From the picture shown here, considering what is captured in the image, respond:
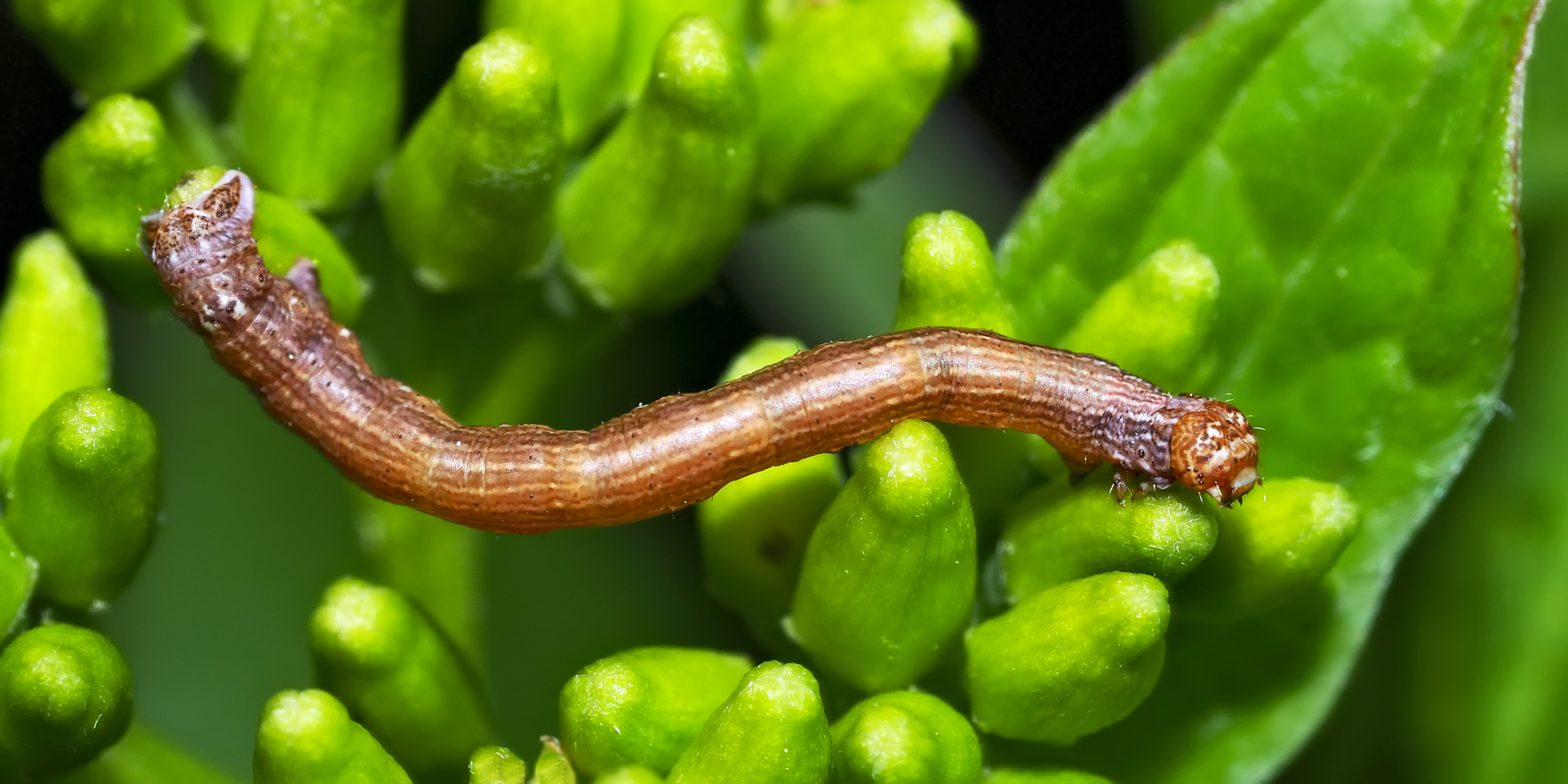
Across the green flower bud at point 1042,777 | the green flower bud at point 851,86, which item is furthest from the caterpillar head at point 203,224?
the green flower bud at point 1042,777

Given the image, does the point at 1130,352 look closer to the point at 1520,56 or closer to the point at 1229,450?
the point at 1229,450

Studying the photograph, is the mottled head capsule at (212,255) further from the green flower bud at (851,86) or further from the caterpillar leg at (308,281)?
the green flower bud at (851,86)

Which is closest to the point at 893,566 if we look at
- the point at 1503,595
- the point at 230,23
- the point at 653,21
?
the point at 653,21

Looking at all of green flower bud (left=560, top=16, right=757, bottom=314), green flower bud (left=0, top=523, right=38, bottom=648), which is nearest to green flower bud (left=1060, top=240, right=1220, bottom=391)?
green flower bud (left=560, top=16, right=757, bottom=314)

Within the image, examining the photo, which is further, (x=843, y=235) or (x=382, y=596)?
(x=843, y=235)

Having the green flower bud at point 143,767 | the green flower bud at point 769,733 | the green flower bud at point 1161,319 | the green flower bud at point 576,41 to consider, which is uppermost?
the green flower bud at point 576,41

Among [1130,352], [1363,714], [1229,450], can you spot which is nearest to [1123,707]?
[1229,450]

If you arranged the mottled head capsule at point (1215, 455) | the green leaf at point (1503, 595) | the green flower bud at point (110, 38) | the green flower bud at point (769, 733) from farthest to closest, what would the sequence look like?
1. the green leaf at point (1503, 595)
2. the green flower bud at point (110, 38)
3. the mottled head capsule at point (1215, 455)
4. the green flower bud at point (769, 733)
